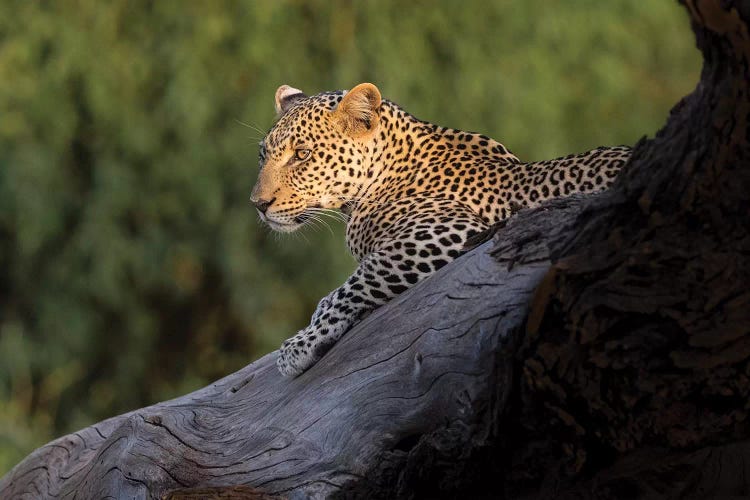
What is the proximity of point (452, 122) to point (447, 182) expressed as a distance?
6.08 meters

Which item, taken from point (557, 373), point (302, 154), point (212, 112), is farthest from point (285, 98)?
point (212, 112)

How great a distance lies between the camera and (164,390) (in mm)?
12883

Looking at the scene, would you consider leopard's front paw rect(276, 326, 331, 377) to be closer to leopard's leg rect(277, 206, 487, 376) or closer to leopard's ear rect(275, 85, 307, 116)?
leopard's leg rect(277, 206, 487, 376)

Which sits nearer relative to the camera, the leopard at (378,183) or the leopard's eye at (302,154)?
the leopard at (378,183)

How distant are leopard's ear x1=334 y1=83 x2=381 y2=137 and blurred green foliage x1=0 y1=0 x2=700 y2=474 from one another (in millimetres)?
5498

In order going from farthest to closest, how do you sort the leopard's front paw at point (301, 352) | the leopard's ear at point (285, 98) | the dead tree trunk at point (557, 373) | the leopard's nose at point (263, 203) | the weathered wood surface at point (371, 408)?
the leopard's ear at point (285, 98)
the leopard's nose at point (263, 203)
the leopard's front paw at point (301, 352)
the weathered wood surface at point (371, 408)
the dead tree trunk at point (557, 373)

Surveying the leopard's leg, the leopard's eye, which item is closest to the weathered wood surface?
the leopard's leg

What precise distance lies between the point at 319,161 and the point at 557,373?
95.2 inches

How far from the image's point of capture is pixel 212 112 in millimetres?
11328

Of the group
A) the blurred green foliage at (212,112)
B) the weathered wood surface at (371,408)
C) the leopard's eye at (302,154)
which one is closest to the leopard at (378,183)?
the leopard's eye at (302,154)

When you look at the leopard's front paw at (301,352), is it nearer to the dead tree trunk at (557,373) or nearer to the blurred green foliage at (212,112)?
the dead tree trunk at (557,373)

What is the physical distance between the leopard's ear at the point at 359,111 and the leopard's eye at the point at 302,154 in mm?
187

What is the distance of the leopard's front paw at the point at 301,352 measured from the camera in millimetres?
4758

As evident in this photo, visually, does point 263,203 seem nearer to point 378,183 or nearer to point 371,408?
point 378,183
